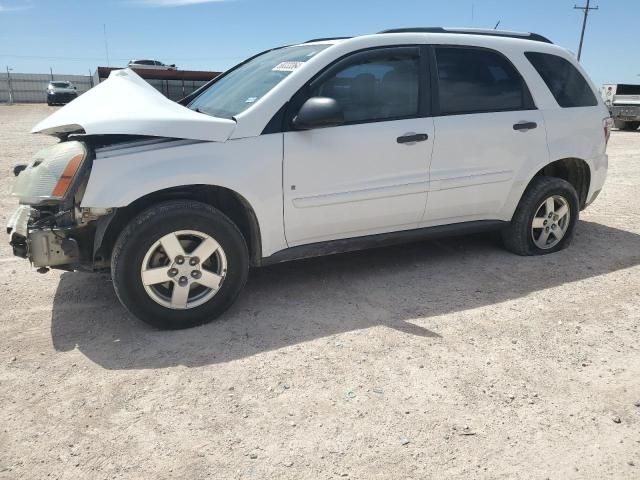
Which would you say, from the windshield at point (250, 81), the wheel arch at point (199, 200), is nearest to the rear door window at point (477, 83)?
the windshield at point (250, 81)

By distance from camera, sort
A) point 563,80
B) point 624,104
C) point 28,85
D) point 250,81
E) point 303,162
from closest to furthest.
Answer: point 303,162, point 250,81, point 563,80, point 624,104, point 28,85

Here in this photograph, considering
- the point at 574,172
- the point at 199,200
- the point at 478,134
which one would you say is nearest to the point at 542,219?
the point at 574,172

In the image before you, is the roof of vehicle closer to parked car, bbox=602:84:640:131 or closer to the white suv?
the white suv

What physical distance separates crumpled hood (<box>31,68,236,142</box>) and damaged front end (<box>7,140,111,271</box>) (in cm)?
18

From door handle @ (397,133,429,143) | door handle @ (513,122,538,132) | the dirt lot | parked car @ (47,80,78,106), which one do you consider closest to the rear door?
door handle @ (513,122,538,132)

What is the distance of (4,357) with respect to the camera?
322cm

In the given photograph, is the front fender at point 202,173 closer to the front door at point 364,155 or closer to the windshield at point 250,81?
the front door at point 364,155

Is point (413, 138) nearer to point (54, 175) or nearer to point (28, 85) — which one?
point (54, 175)

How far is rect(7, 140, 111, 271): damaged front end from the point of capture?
3.25 metres

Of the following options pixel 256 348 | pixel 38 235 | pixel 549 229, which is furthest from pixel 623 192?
pixel 38 235

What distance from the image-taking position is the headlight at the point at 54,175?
3244mm

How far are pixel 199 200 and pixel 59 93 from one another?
112ft

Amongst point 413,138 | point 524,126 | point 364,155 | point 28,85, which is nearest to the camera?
point 364,155

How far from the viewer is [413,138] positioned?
4.07m
